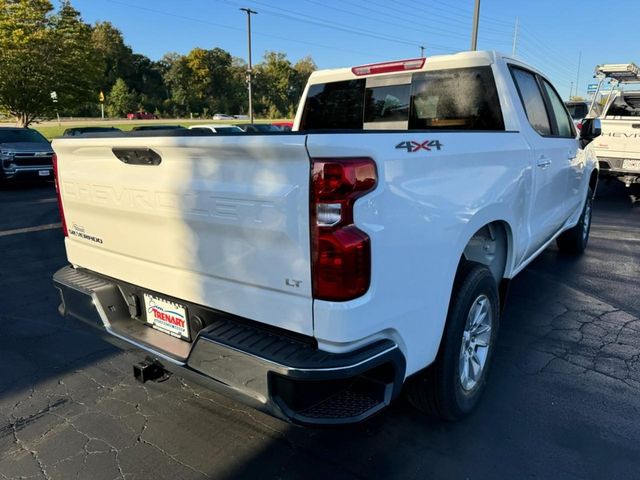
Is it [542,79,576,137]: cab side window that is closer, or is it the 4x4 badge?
the 4x4 badge

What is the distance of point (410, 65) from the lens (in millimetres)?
3781

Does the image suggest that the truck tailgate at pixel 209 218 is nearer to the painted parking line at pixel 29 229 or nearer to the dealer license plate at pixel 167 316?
the dealer license plate at pixel 167 316

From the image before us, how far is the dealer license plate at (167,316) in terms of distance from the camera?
2447mm

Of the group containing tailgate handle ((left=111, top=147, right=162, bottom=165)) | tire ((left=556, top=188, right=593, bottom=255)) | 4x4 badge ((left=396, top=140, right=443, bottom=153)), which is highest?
4x4 badge ((left=396, top=140, right=443, bottom=153))

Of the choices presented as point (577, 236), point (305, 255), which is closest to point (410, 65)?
point (305, 255)

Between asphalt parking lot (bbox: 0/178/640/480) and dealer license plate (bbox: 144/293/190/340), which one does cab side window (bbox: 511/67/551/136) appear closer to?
asphalt parking lot (bbox: 0/178/640/480)

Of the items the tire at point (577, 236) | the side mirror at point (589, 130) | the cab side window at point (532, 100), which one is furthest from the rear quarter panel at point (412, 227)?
the tire at point (577, 236)

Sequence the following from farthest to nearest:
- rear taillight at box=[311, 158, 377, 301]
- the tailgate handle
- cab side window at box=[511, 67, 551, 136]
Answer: cab side window at box=[511, 67, 551, 136]
the tailgate handle
rear taillight at box=[311, 158, 377, 301]

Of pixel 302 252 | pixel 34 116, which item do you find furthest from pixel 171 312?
pixel 34 116

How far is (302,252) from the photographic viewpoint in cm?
190

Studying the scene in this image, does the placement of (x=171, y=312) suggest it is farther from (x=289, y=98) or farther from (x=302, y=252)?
(x=289, y=98)

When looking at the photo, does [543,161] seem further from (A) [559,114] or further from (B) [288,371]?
(B) [288,371]

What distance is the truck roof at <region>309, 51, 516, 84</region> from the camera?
3.41 meters

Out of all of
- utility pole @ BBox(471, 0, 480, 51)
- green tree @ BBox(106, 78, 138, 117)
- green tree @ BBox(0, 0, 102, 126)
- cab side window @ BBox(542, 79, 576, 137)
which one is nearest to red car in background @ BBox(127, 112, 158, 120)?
green tree @ BBox(106, 78, 138, 117)
